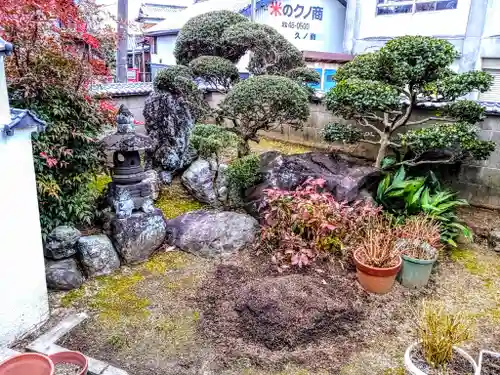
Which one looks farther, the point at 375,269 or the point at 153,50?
the point at 153,50

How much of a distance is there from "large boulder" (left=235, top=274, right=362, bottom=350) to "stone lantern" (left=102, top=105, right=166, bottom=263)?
1525 millimetres

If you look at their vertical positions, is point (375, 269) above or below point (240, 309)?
above

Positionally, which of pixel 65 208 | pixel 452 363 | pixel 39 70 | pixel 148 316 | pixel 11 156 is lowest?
pixel 148 316

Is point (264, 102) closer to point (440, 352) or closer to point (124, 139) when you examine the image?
point (124, 139)

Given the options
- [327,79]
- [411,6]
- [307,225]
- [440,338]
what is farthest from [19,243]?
[411,6]

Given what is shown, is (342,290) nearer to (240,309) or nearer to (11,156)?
(240,309)

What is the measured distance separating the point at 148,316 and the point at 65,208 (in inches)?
71.5

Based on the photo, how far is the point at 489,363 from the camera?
317cm

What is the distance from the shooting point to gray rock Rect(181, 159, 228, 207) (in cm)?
633

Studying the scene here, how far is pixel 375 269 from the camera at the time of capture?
14.2 ft

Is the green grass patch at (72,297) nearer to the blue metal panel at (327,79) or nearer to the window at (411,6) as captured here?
the blue metal panel at (327,79)

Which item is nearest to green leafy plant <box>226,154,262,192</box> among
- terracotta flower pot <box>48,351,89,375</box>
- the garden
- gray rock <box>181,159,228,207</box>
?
the garden

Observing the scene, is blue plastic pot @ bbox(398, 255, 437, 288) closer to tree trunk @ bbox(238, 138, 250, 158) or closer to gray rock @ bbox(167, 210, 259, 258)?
gray rock @ bbox(167, 210, 259, 258)

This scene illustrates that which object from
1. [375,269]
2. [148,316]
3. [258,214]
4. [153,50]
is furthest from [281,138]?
[153,50]
